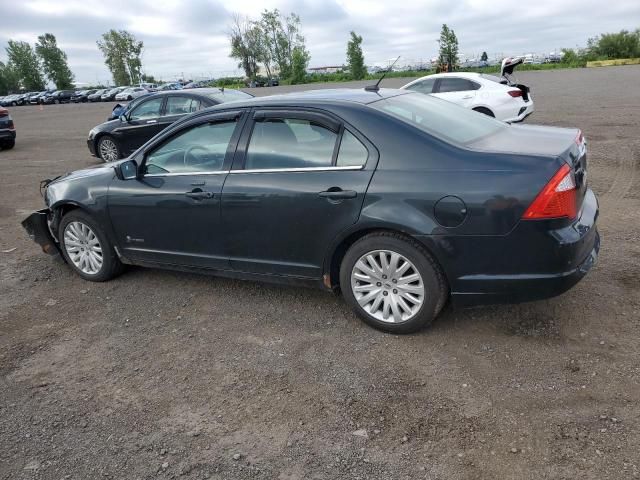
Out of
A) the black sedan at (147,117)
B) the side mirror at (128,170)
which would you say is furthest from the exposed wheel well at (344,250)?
the black sedan at (147,117)

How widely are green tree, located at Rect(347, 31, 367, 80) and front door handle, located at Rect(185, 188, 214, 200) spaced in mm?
62964

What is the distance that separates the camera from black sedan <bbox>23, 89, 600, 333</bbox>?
128 inches

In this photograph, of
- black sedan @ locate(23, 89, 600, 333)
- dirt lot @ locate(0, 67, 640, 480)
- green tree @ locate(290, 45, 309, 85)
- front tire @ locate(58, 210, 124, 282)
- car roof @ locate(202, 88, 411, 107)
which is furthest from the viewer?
green tree @ locate(290, 45, 309, 85)

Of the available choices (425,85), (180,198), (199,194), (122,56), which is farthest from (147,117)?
(122,56)

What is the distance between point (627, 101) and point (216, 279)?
55.6ft

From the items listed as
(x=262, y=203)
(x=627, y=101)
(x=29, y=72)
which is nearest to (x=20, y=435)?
(x=262, y=203)

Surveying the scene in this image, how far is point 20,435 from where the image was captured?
304cm

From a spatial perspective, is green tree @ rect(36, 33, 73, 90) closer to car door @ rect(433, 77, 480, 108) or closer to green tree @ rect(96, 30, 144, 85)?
green tree @ rect(96, 30, 144, 85)

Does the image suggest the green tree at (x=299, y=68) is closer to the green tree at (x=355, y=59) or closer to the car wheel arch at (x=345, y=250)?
the green tree at (x=355, y=59)

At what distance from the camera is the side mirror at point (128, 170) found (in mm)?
4633

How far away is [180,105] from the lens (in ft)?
36.2

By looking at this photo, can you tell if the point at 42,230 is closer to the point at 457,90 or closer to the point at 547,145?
the point at 547,145

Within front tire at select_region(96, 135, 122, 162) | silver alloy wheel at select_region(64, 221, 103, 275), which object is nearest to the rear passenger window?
silver alloy wheel at select_region(64, 221, 103, 275)

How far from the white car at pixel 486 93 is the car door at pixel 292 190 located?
841 cm
